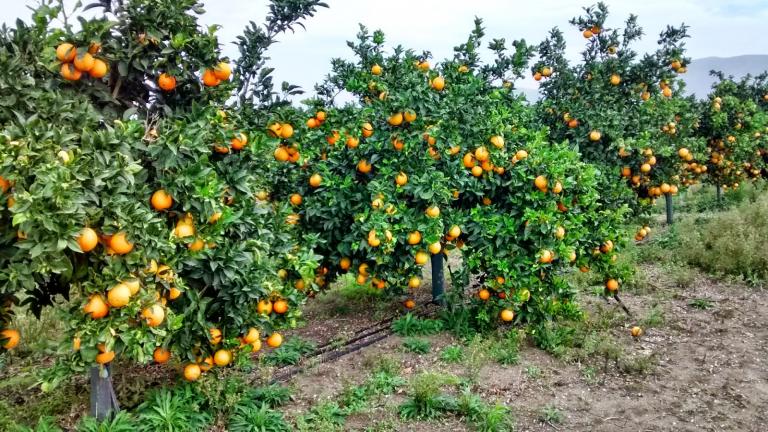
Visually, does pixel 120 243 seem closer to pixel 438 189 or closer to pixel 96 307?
pixel 96 307

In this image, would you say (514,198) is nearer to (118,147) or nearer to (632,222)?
(118,147)

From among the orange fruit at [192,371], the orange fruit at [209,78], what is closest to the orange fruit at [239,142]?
the orange fruit at [209,78]

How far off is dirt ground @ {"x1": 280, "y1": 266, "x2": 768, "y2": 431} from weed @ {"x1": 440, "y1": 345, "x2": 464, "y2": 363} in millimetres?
102

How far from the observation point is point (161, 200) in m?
3.29

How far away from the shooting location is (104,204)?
293 centimetres

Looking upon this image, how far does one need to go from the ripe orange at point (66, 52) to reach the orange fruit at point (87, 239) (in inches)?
45.1

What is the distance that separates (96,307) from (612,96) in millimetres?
6999

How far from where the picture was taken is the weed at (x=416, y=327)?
20.5ft

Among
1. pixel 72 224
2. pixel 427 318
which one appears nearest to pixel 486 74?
pixel 427 318

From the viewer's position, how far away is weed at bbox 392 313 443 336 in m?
6.26

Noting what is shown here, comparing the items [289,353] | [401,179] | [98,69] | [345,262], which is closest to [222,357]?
[289,353]

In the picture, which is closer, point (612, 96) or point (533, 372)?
point (533, 372)

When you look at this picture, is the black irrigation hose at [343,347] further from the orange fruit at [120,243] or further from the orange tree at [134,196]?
the orange fruit at [120,243]

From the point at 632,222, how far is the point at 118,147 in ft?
41.6
